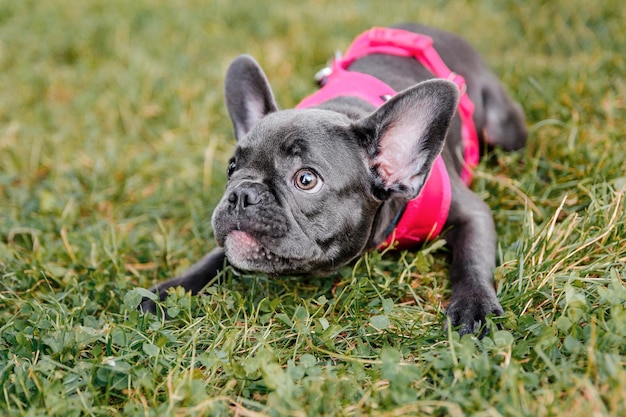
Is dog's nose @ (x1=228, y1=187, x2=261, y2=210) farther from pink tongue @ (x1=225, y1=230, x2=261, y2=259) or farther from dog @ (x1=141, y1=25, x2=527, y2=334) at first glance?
pink tongue @ (x1=225, y1=230, x2=261, y2=259)

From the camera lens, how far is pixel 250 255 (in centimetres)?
311

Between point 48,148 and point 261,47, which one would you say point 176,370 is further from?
point 261,47

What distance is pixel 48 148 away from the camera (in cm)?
542

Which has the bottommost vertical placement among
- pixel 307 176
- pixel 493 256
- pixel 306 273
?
pixel 493 256

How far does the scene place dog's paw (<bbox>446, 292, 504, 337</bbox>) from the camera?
2.97m

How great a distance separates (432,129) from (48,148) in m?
3.60

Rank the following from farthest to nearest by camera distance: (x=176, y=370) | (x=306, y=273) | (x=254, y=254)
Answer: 1. (x=306, y=273)
2. (x=254, y=254)
3. (x=176, y=370)

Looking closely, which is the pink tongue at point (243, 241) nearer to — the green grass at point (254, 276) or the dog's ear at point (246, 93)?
the green grass at point (254, 276)

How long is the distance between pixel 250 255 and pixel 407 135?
98 cm

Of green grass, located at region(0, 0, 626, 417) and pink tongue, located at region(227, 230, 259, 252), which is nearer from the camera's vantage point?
green grass, located at region(0, 0, 626, 417)

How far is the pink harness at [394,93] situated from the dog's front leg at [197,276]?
955 millimetres

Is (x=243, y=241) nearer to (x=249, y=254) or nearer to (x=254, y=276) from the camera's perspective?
(x=249, y=254)

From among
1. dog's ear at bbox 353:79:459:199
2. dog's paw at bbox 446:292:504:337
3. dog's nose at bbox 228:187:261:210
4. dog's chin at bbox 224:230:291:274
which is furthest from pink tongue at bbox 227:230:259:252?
dog's paw at bbox 446:292:504:337

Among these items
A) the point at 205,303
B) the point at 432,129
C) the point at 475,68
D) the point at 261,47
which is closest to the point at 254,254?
the point at 205,303
